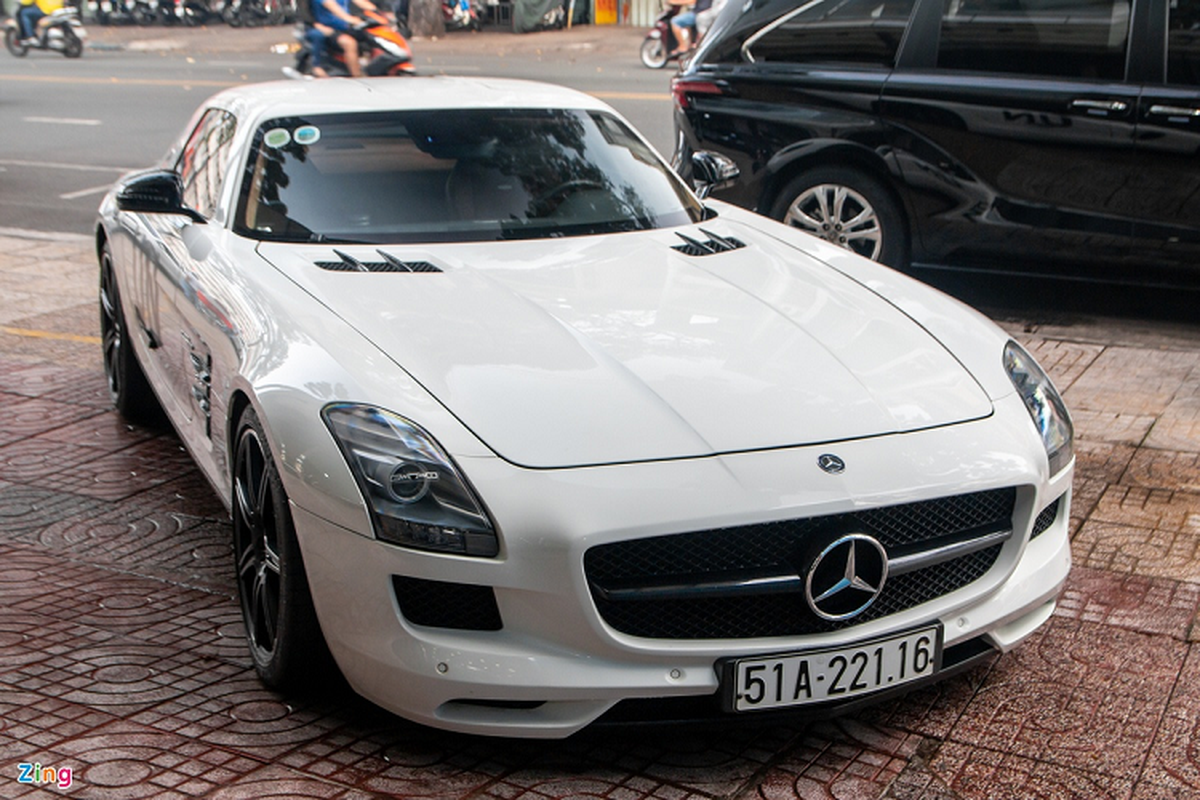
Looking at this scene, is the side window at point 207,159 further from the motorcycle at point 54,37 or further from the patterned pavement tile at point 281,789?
the motorcycle at point 54,37

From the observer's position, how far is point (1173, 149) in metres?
7.01

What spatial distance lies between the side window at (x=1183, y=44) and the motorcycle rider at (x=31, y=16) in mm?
24512

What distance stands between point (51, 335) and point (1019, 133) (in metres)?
5.05

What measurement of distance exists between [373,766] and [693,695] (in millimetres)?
769

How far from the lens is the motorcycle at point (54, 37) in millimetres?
27125

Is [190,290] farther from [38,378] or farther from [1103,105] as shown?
[1103,105]

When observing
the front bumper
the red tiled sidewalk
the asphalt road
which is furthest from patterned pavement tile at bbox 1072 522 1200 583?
the asphalt road

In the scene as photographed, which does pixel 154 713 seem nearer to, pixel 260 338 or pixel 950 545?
pixel 260 338

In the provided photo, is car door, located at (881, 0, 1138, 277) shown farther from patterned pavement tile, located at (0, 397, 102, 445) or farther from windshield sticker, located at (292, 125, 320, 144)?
patterned pavement tile, located at (0, 397, 102, 445)

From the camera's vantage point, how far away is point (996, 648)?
3.55 metres

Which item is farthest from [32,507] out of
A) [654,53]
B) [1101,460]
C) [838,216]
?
[654,53]

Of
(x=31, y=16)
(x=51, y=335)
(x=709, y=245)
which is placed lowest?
(x=31, y=16)

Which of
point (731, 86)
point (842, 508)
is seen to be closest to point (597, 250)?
point (842, 508)

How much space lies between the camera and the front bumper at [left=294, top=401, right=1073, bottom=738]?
10.0 feet
